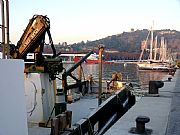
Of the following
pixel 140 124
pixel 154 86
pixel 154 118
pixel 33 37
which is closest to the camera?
pixel 140 124

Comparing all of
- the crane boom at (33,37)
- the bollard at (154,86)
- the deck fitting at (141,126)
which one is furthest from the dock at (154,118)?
the crane boom at (33,37)

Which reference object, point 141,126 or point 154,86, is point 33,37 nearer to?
point 141,126

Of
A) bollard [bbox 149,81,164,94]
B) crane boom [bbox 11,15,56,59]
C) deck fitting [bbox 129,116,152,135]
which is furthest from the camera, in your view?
bollard [bbox 149,81,164,94]

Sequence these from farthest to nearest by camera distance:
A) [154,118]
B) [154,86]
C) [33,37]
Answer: [154,86] < [33,37] < [154,118]

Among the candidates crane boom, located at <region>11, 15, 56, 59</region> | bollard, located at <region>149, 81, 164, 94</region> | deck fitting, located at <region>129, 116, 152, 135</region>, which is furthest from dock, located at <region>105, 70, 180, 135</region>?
crane boom, located at <region>11, 15, 56, 59</region>

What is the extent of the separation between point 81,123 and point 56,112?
1372mm

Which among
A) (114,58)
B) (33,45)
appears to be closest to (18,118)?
(33,45)

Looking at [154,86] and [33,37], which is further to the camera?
[154,86]

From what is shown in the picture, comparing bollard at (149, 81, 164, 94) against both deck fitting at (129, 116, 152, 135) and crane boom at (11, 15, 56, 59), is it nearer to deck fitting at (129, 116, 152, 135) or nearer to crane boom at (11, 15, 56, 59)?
crane boom at (11, 15, 56, 59)

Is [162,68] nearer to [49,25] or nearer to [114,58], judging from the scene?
[49,25]

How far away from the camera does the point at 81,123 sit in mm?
8781

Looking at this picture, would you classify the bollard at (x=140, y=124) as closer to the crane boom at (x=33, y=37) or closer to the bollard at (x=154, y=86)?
the crane boom at (x=33, y=37)

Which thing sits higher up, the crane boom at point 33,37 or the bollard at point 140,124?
the crane boom at point 33,37

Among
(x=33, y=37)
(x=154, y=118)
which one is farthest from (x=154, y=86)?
(x=33, y=37)
